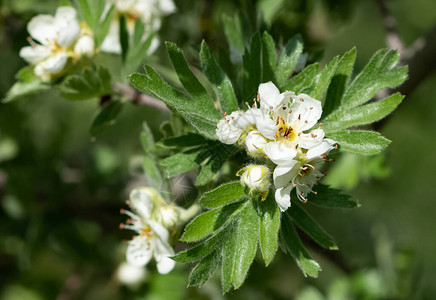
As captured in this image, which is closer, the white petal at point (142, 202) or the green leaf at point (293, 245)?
the green leaf at point (293, 245)

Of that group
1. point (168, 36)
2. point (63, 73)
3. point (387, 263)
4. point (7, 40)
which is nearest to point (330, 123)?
point (63, 73)

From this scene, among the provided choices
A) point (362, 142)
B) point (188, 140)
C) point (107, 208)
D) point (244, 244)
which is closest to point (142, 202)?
point (188, 140)

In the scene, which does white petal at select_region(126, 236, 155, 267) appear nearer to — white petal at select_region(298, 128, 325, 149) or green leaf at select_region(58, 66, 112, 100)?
green leaf at select_region(58, 66, 112, 100)

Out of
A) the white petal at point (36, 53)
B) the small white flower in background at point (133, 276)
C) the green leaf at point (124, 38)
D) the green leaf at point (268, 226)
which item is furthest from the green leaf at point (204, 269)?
the small white flower in background at point (133, 276)

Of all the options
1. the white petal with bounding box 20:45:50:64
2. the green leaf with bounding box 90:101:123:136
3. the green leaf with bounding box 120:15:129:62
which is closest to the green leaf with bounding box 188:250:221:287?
the green leaf with bounding box 90:101:123:136

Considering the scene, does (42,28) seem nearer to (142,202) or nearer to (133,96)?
(133,96)

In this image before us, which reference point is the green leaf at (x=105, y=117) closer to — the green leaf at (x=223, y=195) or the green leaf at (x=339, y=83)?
the green leaf at (x=223, y=195)

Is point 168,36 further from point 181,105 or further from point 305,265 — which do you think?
point 305,265
